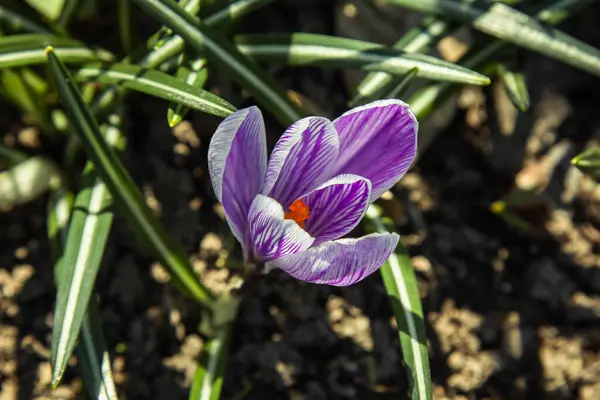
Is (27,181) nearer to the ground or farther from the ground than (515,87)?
nearer to the ground

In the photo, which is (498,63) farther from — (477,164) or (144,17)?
(144,17)

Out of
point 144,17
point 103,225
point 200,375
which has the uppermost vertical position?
point 144,17

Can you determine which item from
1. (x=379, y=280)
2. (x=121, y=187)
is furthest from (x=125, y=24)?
(x=379, y=280)

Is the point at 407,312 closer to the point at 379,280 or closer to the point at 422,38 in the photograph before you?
the point at 379,280

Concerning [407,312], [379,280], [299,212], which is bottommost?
[379,280]

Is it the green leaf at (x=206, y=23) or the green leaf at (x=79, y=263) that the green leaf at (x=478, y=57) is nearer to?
the green leaf at (x=206, y=23)

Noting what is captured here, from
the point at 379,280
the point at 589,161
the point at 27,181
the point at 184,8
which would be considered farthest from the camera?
the point at 379,280

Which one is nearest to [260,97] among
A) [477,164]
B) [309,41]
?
[309,41]
